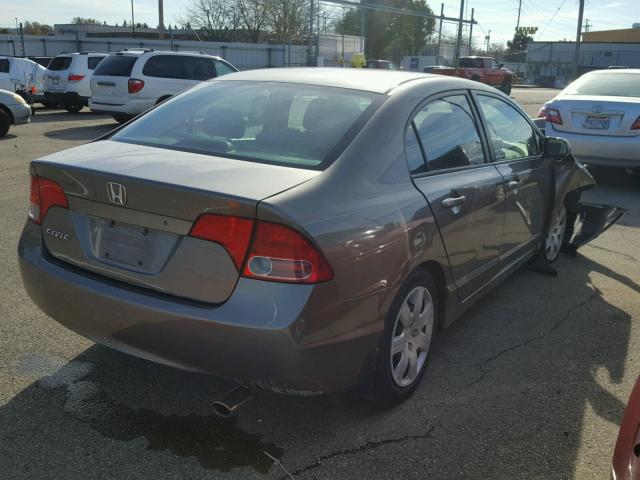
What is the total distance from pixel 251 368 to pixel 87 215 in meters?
1.05

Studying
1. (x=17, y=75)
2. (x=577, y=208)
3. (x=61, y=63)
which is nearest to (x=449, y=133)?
(x=577, y=208)

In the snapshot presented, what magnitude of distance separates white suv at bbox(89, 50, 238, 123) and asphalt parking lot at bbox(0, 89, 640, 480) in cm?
1133

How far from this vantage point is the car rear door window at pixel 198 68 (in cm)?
1539

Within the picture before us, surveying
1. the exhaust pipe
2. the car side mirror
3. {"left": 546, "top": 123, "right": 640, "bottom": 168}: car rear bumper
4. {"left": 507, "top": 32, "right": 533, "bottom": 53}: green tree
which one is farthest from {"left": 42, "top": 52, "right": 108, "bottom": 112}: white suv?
{"left": 507, "top": 32, "right": 533, "bottom": 53}: green tree

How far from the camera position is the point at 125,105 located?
14898 millimetres

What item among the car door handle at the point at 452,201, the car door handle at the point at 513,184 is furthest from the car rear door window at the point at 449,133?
the car door handle at the point at 513,184

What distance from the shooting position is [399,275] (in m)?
2.84

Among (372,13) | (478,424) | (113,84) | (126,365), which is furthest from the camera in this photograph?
(372,13)

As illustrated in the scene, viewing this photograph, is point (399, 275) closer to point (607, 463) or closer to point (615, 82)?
point (607, 463)

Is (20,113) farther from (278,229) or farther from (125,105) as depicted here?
(278,229)

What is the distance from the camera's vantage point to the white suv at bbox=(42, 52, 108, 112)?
1834 centimetres

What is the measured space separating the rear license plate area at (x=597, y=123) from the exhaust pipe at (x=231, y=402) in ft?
24.0

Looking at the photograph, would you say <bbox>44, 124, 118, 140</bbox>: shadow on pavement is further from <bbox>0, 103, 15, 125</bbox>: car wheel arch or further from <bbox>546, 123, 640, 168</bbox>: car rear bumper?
<bbox>546, 123, 640, 168</bbox>: car rear bumper

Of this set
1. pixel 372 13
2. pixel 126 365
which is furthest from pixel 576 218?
pixel 372 13
